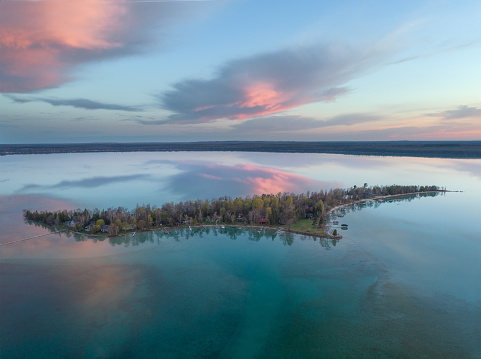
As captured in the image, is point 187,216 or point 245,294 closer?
point 245,294

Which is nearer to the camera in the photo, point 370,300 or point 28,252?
point 370,300

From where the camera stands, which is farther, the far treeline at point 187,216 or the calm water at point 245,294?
the far treeline at point 187,216

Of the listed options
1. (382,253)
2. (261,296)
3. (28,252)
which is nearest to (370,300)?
(261,296)

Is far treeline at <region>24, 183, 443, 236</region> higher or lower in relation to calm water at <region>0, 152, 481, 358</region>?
higher

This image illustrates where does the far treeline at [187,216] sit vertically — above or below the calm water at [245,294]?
above

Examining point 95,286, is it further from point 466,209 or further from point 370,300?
point 466,209

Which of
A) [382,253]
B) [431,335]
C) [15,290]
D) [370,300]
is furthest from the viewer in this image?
[382,253]

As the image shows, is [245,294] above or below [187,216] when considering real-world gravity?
below

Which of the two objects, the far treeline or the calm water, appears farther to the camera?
the far treeline
